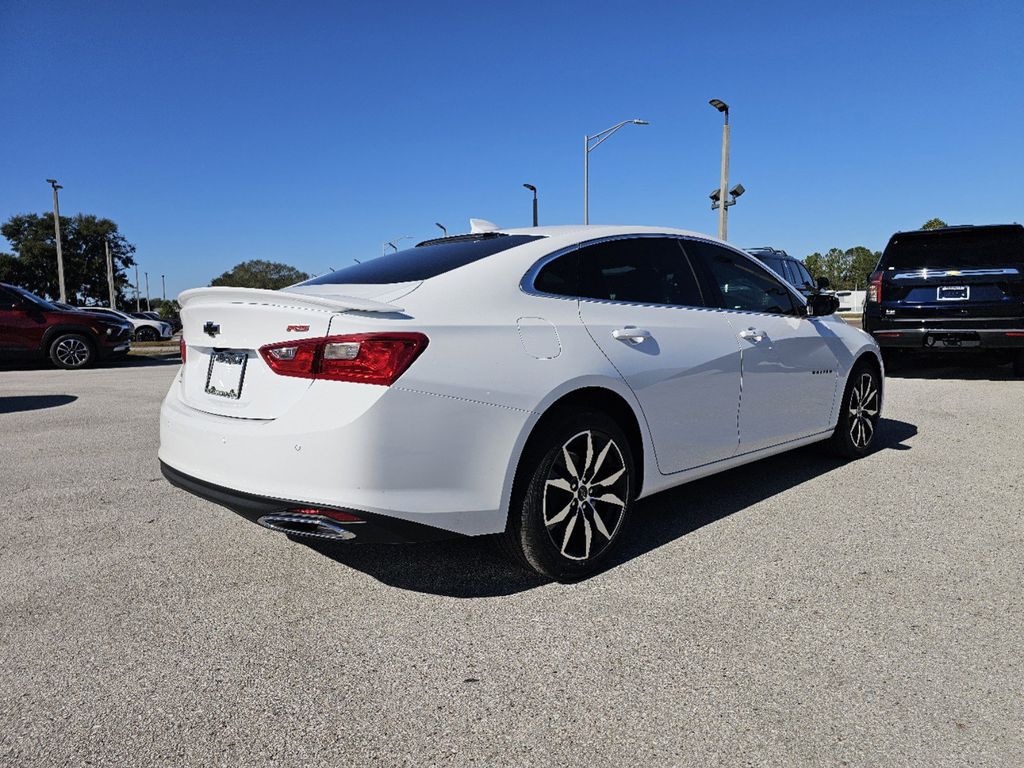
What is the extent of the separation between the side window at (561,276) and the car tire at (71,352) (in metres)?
13.1

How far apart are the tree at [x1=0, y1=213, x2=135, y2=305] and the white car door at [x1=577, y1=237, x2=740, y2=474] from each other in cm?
6786

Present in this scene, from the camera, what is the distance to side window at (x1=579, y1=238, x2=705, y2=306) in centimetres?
334

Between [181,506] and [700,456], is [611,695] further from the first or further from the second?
[181,506]

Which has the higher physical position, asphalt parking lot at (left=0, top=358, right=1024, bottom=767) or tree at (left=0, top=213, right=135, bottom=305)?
tree at (left=0, top=213, right=135, bottom=305)

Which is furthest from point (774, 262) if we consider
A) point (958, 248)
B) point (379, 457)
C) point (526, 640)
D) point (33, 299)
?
point (33, 299)

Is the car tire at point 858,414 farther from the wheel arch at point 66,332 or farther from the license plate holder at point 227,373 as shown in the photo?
the wheel arch at point 66,332

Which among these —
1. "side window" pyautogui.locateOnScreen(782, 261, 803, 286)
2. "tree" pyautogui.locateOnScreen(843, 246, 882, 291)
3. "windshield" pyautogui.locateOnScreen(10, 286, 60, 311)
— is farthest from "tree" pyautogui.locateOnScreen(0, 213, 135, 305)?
"tree" pyautogui.locateOnScreen(843, 246, 882, 291)

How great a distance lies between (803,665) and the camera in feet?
7.69

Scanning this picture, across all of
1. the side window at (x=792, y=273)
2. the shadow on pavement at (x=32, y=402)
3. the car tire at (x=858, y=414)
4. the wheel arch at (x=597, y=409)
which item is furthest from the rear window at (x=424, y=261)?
the side window at (x=792, y=273)

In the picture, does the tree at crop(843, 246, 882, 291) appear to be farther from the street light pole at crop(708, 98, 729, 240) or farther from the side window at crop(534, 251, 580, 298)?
the side window at crop(534, 251, 580, 298)

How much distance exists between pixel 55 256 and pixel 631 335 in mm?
73483

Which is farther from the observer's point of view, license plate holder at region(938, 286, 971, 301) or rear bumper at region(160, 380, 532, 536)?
license plate holder at region(938, 286, 971, 301)

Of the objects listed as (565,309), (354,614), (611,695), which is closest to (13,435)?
(354,614)

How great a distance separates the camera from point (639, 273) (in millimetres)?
3576
